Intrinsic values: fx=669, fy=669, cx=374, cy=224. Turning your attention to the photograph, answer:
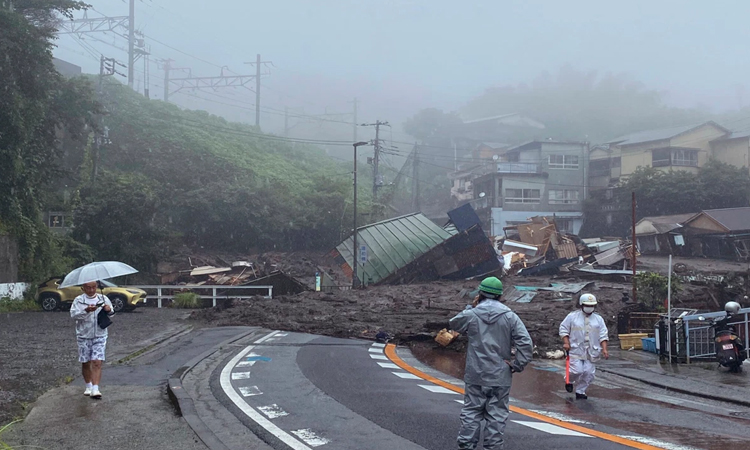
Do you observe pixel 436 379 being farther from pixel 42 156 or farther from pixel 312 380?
pixel 42 156

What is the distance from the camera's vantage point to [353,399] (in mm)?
8328

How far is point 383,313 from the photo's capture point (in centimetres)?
2264

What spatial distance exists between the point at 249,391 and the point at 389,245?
33.4m

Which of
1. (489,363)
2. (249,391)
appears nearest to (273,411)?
(249,391)

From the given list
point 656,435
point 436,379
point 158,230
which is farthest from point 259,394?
point 158,230

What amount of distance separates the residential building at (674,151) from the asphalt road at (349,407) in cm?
5518

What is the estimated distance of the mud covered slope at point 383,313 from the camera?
17.3 meters

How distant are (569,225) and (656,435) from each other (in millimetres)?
59737

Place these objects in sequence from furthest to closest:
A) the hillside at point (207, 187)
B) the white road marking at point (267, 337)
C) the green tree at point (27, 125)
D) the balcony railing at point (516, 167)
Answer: the balcony railing at point (516, 167)
the hillside at point (207, 187)
the green tree at point (27, 125)
the white road marking at point (267, 337)

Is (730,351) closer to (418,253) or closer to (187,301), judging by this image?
(187,301)

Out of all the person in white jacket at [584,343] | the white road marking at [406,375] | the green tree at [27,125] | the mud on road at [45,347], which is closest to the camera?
the mud on road at [45,347]

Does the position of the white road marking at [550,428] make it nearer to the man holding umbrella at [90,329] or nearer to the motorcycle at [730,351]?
the man holding umbrella at [90,329]

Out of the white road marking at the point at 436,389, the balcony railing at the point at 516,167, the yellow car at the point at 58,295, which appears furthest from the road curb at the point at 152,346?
the balcony railing at the point at 516,167

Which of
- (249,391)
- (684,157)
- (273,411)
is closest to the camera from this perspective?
(273,411)
